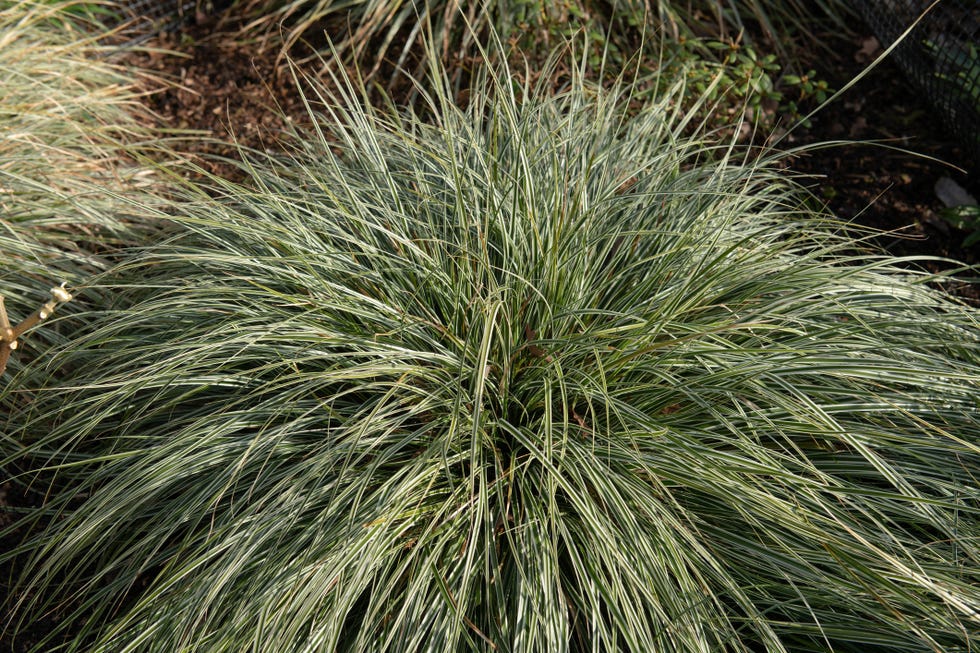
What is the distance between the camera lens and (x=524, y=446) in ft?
7.07

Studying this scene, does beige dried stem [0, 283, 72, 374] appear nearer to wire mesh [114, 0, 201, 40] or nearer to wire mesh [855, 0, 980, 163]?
wire mesh [114, 0, 201, 40]

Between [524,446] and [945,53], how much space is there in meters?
2.88

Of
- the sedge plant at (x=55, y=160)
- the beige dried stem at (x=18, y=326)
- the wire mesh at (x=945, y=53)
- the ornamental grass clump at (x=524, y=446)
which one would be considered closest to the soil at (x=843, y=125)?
the wire mesh at (x=945, y=53)

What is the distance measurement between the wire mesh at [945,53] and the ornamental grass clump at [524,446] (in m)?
1.46

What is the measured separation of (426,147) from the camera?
2885 mm

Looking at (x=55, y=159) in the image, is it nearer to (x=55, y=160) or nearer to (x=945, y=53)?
(x=55, y=160)

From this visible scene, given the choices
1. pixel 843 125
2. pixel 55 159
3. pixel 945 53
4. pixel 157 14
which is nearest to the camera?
pixel 55 159

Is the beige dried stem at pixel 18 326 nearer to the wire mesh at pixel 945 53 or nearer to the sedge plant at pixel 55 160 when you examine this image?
the sedge plant at pixel 55 160

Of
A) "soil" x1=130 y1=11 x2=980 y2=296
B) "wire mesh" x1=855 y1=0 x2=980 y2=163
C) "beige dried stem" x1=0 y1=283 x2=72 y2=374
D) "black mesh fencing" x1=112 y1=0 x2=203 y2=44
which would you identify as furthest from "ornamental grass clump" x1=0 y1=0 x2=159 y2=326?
"wire mesh" x1=855 y1=0 x2=980 y2=163

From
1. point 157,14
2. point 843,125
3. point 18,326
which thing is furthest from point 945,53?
point 157,14

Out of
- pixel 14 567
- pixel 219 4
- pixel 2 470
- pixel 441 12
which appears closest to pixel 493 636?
pixel 14 567

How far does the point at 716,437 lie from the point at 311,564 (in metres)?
1.07

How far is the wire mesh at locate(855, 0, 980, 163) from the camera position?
11.5ft

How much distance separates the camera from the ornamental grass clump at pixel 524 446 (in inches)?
74.1
